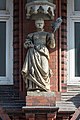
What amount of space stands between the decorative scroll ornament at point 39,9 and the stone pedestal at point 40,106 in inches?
57.0

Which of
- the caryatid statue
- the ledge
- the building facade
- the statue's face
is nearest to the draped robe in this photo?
the caryatid statue

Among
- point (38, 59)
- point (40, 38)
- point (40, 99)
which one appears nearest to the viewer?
point (40, 99)

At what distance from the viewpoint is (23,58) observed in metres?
10.9

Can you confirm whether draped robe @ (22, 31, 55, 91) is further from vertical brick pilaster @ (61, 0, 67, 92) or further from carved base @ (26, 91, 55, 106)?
vertical brick pilaster @ (61, 0, 67, 92)

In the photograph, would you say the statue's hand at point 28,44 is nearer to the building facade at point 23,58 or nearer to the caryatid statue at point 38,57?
the caryatid statue at point 38,57

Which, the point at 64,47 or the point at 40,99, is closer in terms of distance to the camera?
the point at 40,99

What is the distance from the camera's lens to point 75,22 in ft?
37.7

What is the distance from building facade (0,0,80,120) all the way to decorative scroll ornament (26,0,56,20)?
242mm

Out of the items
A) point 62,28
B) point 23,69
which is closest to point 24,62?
point 23,69

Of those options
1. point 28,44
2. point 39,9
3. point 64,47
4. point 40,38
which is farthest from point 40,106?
point 39,9

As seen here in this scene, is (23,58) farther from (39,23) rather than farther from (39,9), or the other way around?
(39,9)

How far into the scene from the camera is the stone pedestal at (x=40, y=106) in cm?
1034

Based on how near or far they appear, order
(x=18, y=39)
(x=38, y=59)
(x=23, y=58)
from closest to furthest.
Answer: (x=38, y=59)
(x=23, y=58)
(x=18, y=39)

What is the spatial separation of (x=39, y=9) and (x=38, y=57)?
0.89 metres
